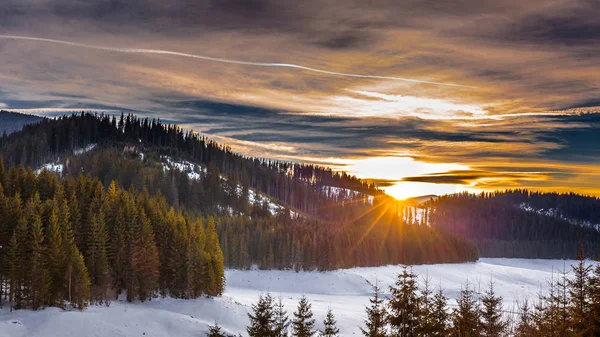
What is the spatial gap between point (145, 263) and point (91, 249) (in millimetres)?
7156

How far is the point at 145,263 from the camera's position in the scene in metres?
65.7

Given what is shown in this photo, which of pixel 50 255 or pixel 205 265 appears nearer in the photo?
pixel 50 255

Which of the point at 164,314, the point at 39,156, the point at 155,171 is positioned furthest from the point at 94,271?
the point at 39,156

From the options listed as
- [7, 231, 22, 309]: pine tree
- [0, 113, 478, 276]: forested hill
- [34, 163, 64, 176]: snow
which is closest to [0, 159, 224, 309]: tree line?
[7, 231, 22, 309]: pine tree

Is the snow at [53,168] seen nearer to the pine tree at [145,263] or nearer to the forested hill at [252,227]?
the forested hill at [252,227]

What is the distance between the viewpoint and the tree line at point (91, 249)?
181 ft

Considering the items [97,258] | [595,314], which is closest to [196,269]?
[97,258]

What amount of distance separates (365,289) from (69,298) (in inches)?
2787

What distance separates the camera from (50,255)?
55.9m

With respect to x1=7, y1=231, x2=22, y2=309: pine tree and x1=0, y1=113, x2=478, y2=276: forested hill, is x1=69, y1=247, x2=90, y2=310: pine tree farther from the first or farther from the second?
x1=0, y1=113, x2=478, y2=276: forested hill

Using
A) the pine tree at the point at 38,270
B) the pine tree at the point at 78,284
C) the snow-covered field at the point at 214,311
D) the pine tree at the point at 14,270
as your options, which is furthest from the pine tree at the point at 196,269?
the pine tree at the point at 14,270

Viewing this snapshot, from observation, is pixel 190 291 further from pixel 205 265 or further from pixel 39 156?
pixel 39 156

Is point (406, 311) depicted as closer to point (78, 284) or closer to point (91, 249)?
point (78, 284)

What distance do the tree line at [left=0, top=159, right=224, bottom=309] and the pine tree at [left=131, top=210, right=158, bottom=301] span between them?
13 centimetres
